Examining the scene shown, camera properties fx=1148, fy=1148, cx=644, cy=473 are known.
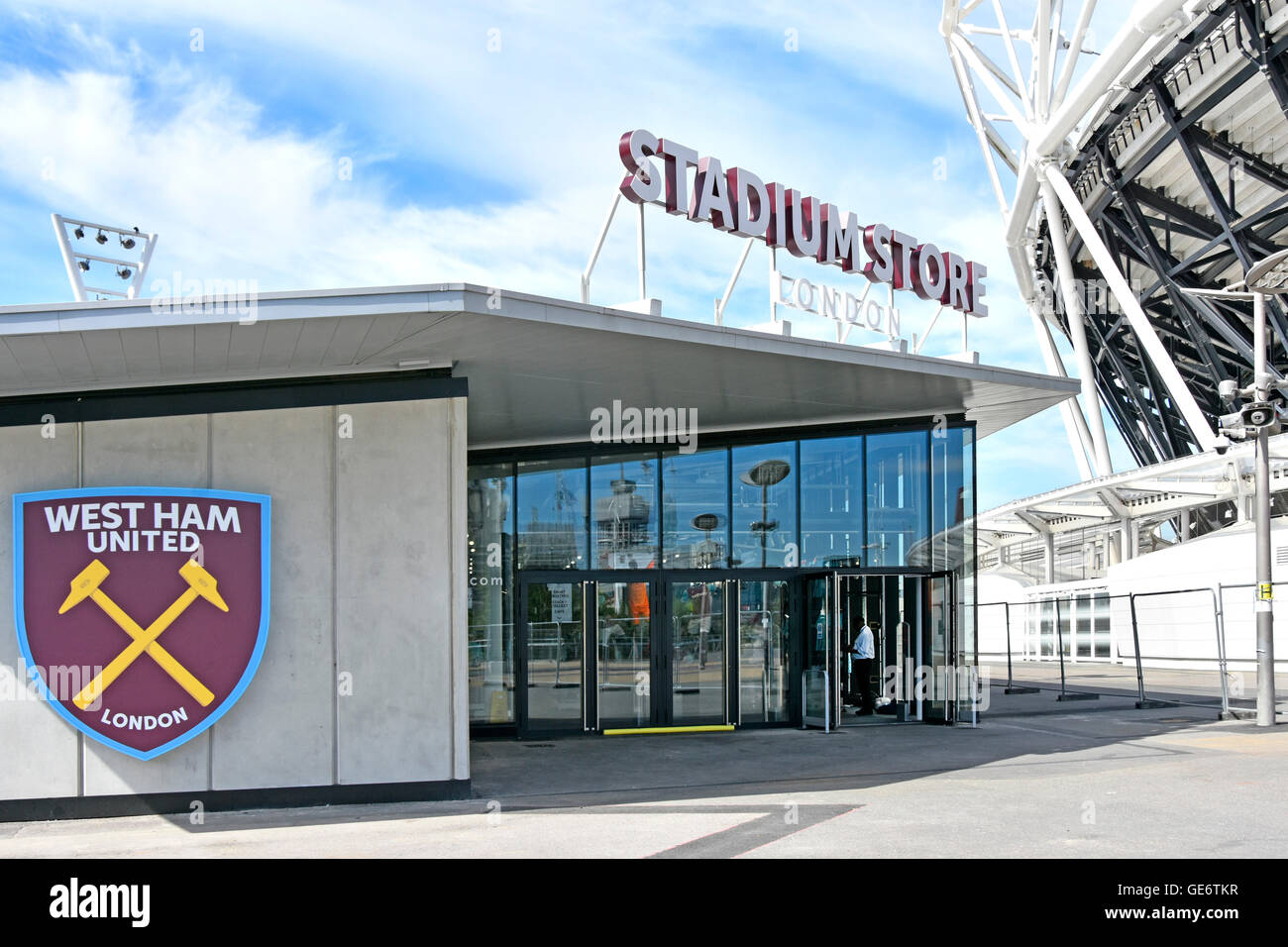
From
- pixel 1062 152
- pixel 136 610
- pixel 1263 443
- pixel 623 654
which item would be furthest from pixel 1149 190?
pixel 136 610

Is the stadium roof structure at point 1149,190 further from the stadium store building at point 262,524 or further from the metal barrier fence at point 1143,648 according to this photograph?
the stadium store building at point 262,524

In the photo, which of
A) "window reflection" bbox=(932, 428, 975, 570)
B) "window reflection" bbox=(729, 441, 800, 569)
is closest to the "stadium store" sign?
"window reflection" bbox=(932, 428, 975, 570)

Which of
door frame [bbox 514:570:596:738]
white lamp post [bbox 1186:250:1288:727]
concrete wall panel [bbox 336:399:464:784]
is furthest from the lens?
door frame [bbox 514:570:596:738]

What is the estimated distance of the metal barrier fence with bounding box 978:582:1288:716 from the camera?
23.2 meters

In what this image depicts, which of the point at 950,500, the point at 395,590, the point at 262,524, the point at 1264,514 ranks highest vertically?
the point at 950,500

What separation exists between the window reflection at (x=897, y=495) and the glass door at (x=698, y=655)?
2.48 m

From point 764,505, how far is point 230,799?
29.7 feet

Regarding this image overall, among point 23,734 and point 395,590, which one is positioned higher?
point 395,590

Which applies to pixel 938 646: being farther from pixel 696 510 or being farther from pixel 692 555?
pixel 696 510

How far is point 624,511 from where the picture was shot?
17.3 m

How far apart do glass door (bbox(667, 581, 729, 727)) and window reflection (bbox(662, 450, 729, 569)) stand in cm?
42

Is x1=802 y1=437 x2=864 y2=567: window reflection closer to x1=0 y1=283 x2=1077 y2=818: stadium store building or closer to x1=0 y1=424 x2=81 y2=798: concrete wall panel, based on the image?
x1=0 y1=283 x2=1077 y2=818: stadium store building

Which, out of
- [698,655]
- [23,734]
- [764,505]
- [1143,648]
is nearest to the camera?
[23,734]

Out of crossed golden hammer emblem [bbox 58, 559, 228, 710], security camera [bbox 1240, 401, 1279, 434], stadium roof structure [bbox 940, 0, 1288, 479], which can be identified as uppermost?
stadium roof structure [bbox 940, 0, 1288, 479]
